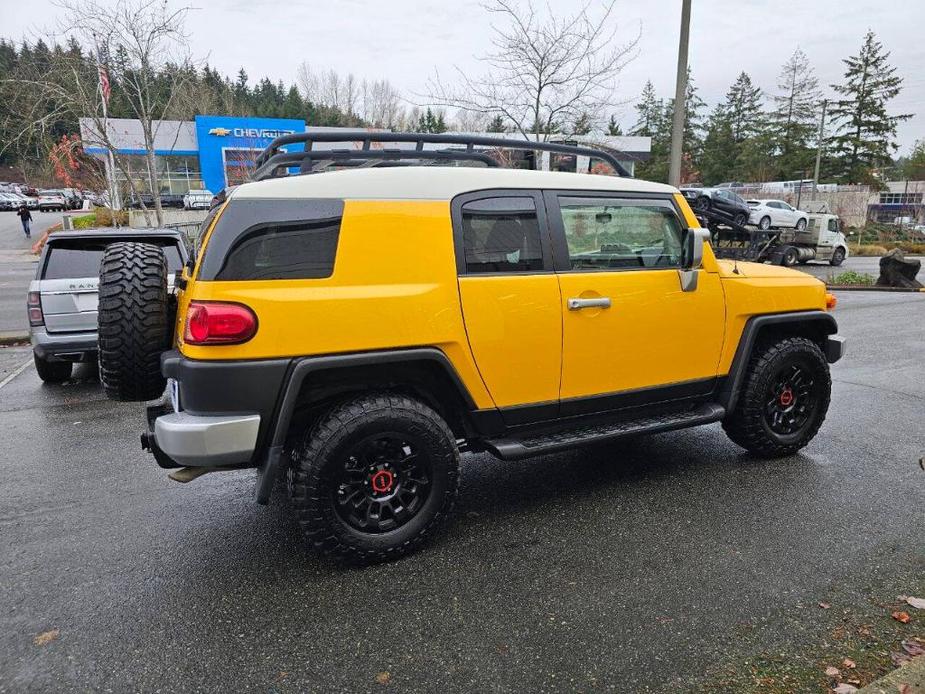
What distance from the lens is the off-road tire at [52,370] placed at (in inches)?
274

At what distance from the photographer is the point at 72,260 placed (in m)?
6.72

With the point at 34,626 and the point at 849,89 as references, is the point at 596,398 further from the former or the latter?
the point at 849,89

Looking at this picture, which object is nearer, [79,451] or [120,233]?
[79,451]

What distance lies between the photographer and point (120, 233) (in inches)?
255

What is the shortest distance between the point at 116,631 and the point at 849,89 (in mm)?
69105

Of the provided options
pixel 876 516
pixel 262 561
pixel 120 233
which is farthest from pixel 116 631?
pixel 120 233

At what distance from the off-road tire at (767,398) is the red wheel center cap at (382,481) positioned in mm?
2430

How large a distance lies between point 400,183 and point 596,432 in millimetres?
1848

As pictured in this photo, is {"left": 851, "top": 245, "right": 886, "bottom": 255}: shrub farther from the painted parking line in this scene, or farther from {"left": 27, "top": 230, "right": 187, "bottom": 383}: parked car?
the painted parking line

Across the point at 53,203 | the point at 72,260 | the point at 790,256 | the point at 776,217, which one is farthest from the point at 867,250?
the point at 53,203

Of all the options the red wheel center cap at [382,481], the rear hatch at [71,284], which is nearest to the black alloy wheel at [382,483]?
the red wheel center cap at [382,481]

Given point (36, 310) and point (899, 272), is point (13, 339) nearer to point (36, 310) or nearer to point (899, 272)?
point (36, 310)

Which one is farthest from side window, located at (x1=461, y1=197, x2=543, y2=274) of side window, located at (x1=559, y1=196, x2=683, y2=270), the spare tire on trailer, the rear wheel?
the rear wheel

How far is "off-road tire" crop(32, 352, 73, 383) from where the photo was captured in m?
6.95
